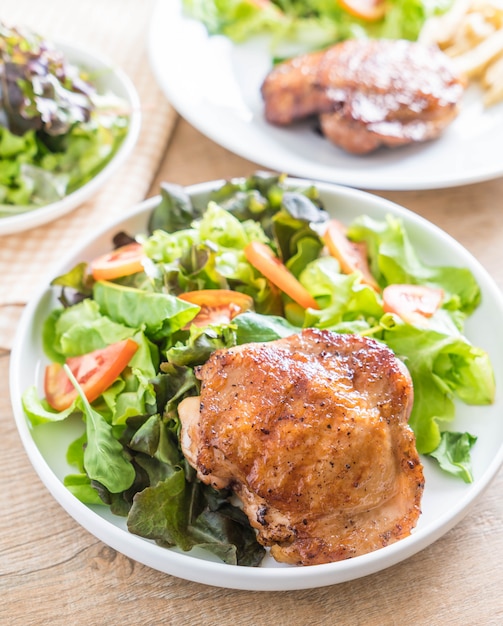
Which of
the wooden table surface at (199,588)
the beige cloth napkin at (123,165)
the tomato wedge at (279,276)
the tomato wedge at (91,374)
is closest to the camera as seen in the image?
the wooden table surface at (199,588)

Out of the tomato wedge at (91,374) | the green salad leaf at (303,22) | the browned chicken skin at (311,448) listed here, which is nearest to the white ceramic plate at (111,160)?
the green salad leaf at (303,22)

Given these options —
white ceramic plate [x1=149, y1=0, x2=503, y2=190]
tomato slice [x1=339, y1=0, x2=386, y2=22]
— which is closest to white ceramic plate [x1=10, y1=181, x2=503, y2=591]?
white ceramic plate [x1=149, y1=0, x2=503, y2=190]

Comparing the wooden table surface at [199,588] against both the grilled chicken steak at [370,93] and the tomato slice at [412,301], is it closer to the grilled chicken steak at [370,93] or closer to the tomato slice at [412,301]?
the tomato slice at [412,301]

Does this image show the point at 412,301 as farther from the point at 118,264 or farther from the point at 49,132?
the point at 49,132

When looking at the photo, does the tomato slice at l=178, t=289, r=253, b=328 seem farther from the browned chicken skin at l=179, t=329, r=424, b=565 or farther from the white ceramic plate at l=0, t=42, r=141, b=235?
the white ceramic plate at l=0, t=42, r=141, b=235

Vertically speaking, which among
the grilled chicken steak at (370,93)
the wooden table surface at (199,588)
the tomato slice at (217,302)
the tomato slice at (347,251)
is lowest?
the wooden table surface at (199,588)

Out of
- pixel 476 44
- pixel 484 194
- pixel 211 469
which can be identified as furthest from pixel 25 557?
pixel 476 44
